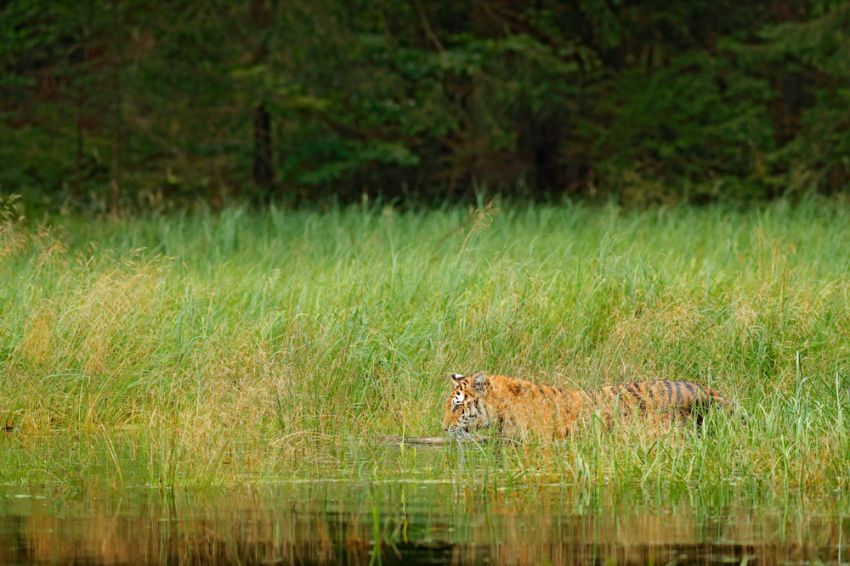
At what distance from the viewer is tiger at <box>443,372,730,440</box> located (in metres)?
7.95

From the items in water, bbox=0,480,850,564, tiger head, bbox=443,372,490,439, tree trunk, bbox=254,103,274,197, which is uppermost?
tree trunk, bbox=254,103,274,197

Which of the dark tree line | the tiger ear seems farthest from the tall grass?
the dark tree line

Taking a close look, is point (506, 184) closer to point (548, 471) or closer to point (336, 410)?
point (336, 410)

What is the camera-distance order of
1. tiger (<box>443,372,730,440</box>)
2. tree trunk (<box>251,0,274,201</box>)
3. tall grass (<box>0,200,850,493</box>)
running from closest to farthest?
tall grass (<box>0,200,850,493</box>) → tiger (<box>443,372,730,440</box>) → tree trunk (<box>251,0,274,201</box>)

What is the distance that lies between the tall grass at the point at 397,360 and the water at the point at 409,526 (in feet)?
1.10

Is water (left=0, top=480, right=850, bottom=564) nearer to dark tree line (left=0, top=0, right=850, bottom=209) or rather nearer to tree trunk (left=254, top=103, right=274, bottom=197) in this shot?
dark tree line (left=0, top=0, right=850, bottom=209)

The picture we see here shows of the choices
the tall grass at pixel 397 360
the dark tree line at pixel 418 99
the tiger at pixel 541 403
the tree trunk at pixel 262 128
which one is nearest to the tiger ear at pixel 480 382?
the tiger at pixel 541 403

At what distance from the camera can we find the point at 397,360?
973 cm

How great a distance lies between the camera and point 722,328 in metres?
9.98

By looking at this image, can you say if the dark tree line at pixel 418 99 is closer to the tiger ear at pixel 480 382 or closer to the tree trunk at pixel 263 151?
the tree trunk at pixel 263 151

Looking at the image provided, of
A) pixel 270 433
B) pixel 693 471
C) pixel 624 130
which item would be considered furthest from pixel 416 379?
pixel 624 130

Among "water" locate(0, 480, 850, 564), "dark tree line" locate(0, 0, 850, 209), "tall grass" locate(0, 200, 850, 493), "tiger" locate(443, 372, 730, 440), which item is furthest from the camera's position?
"dark tree line" locate(0, 0, 850, 209)

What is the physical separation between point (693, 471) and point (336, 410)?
2.83 metres

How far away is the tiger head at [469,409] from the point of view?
8031 millimetres
